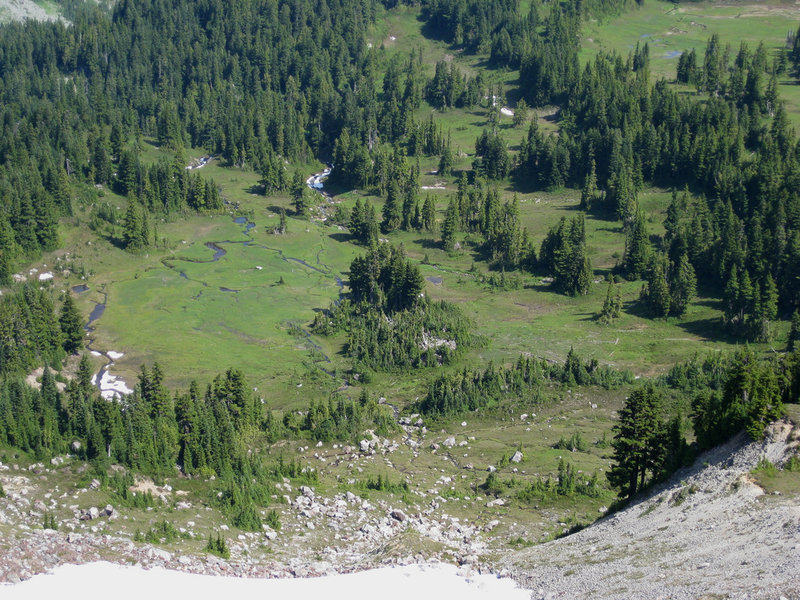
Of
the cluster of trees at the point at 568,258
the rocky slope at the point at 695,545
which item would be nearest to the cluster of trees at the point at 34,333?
the rocky slope at the point at 695,545

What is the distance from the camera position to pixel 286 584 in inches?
2399

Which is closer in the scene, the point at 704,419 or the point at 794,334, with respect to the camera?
the point at 704,419

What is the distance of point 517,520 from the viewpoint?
79.1 meters

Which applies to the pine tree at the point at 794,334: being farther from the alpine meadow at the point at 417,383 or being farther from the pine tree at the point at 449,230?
the pine tree at the point at 449,230

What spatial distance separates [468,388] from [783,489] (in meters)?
55.7

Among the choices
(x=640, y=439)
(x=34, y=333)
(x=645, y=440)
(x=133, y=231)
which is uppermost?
(x=640, y=439)

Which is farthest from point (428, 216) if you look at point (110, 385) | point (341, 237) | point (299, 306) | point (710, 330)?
point (110, 385)

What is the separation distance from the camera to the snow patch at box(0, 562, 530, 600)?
5697 centimetres

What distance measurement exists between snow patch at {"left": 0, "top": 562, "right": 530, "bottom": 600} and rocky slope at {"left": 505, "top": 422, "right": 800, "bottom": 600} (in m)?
3.16

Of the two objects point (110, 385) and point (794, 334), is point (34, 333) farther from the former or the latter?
point (794, 334)

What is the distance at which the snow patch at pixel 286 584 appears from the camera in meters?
57.0

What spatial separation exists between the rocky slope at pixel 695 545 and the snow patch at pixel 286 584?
3163 millimetres

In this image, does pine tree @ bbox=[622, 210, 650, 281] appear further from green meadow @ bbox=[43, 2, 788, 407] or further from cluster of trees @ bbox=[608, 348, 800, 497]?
cluster of trees @ bbox=[608, 348, 800, 497]

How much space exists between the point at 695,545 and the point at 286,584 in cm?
2700
